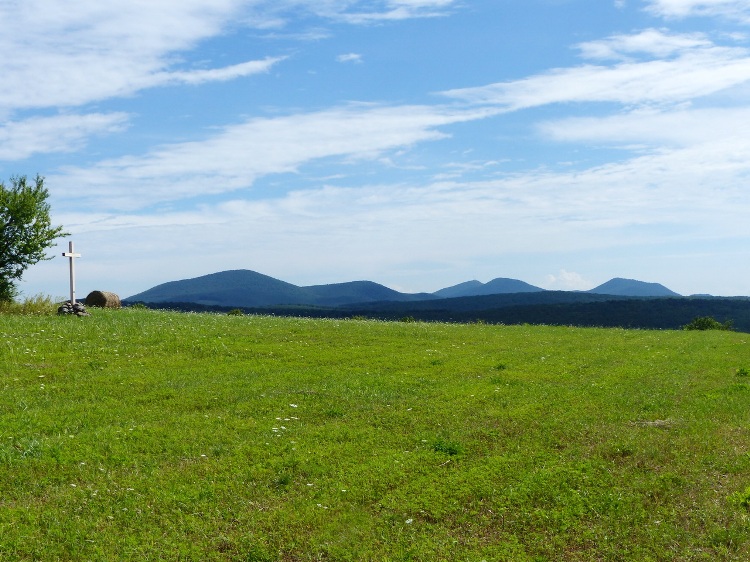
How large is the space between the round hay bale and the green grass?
23.4m

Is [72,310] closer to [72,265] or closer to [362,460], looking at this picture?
[72,265]

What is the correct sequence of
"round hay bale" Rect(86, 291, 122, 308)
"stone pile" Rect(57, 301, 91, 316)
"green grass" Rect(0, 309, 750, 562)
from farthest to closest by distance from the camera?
"round hay bale" Rect(86, 291, 122, 308)
"stone pile" Rect(57, 301, 91, 316)
"green grass" Rect(0, 309, 750, 562)

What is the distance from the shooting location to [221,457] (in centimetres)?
1343

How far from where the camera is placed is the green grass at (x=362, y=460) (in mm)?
10195

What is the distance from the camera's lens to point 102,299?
47.9m

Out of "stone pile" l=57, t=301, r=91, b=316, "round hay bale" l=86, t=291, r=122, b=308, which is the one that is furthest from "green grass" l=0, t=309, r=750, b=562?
"round hay bale" l=86, t=291, r=122, b=308

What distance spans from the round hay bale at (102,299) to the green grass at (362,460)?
23.4m

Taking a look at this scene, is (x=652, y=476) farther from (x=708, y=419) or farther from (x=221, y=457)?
(x=221, y=457)

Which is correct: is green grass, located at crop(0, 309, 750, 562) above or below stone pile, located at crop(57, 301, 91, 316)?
below

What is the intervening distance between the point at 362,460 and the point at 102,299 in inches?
1554

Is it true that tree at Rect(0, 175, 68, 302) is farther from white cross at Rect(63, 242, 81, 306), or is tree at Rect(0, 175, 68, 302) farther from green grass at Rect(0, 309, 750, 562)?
green grass at Rect(0, 309, 750, 562)

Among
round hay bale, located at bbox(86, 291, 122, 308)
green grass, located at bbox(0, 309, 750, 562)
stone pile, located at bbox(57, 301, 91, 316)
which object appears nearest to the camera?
green grass, located at bbox(0, 309, 750, 562)

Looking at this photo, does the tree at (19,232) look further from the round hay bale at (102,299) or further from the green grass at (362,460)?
the green grass at (362,460)

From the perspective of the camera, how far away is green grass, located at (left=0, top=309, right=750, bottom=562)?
10.2 metres
